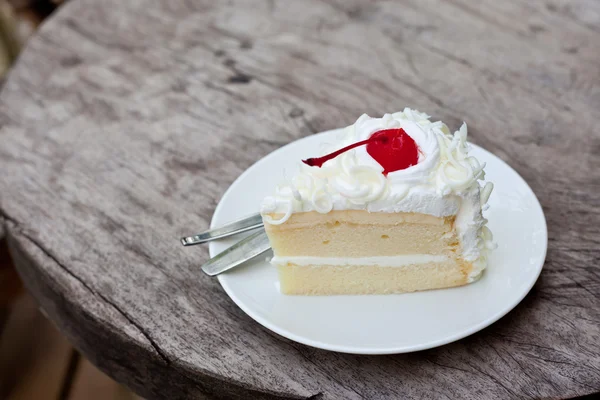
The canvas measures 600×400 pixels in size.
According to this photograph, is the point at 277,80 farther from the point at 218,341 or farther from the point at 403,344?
the point at 403,344

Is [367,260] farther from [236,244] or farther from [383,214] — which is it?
[236,244]

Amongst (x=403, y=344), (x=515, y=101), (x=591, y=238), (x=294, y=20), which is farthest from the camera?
(x=294, y=20)

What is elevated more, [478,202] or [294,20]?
[478,202]

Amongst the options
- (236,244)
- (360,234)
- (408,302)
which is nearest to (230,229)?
(236,244)

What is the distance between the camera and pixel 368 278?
3.73 feet

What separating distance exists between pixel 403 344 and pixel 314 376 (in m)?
0.17

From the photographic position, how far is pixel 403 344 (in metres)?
0.99

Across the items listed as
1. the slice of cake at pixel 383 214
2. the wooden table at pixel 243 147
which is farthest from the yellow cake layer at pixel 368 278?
the wooden table at pixel 243 147

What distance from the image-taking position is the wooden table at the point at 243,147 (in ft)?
3.52

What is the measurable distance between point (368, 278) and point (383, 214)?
0.14m

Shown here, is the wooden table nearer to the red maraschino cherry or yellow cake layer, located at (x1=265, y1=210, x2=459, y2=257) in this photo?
yellow cake layer, located at (x1=265, y1=210, x2=459, y2=257)

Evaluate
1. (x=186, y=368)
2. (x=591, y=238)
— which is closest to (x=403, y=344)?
(x=186, y=368)

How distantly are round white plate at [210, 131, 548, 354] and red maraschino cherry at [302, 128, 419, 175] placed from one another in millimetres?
240

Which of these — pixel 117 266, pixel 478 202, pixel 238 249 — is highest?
pixel 478 202
